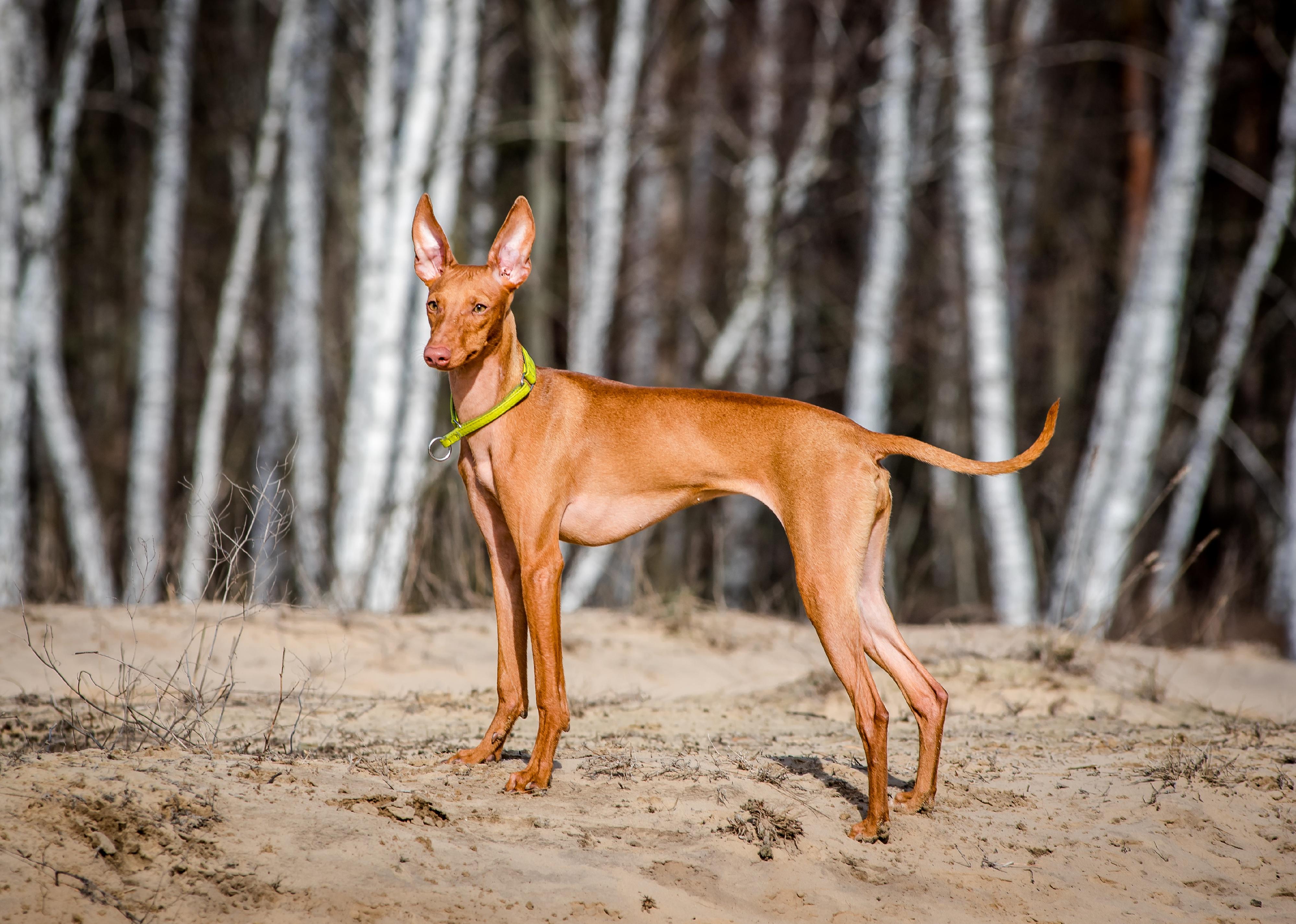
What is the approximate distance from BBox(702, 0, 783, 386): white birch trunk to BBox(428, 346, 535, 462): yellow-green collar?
612cm

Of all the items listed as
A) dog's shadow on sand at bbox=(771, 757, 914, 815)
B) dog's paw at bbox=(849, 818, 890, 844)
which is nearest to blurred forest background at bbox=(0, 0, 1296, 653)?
dog's shadow on sand at bbox=(771, 757, 914, 815)

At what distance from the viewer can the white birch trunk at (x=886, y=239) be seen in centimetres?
1010

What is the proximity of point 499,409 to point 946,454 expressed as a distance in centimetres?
170

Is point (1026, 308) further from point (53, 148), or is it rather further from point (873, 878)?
point (873, 878)

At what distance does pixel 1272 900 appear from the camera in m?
3.71

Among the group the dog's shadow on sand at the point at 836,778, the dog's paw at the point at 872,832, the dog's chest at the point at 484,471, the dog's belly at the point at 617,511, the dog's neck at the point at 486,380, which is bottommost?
the dog's shadow on sand at the point at 836,778

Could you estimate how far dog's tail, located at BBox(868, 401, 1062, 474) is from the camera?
13.1 ft

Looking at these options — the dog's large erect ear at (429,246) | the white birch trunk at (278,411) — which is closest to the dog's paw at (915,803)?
the dog's large erect ear at (429,246)

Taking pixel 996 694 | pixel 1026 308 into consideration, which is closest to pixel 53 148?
pixel 996 694

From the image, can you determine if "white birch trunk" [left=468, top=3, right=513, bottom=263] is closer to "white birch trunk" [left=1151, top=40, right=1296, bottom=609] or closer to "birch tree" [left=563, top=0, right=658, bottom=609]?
"birch tree" [left=563, top=0, right=658, bottom=609]

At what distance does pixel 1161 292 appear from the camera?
9.37 meters

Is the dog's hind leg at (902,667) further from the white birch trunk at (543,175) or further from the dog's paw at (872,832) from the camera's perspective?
the white birch trunk at (543,175)

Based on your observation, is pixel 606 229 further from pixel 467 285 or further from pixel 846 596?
pixel 846 596

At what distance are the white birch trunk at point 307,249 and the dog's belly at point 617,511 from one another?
24.3 ft
